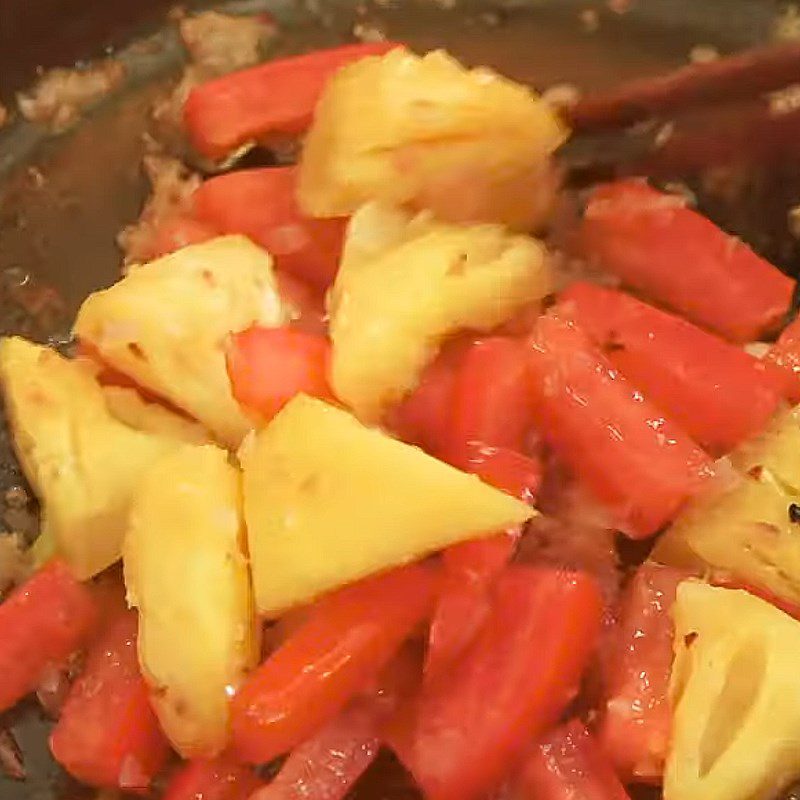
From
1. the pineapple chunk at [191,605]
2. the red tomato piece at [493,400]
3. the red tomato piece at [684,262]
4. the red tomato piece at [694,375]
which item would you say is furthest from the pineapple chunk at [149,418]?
the red tomato piece at [684,262]

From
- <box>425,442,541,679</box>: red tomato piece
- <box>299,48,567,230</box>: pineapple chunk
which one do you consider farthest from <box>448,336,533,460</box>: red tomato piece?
<box>299,48,567,230</box>: pineapple chunk

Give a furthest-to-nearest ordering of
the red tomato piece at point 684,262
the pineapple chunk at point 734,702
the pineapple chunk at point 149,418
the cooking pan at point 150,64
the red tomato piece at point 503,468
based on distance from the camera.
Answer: the cooking pan at point 150,64 < the red tomato piece at point 684,262 < the pineapple chunk at point 149,418 < the red tomato piece at point 503,468 < the pineapple chunk at point 734,702

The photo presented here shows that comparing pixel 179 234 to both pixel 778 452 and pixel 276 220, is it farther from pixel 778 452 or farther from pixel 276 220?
pixel 778 452

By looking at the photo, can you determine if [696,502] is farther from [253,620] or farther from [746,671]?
[253,620]

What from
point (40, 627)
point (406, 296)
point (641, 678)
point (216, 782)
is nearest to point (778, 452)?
point (641, 678)

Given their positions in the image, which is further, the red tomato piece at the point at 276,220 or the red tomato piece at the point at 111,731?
the red tomato piece at the point at 276,220

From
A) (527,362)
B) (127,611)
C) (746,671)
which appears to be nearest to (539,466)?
(527,362)

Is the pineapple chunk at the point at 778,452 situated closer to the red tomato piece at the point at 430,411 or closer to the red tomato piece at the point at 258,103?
the red tomato piece at the point at 430,411
